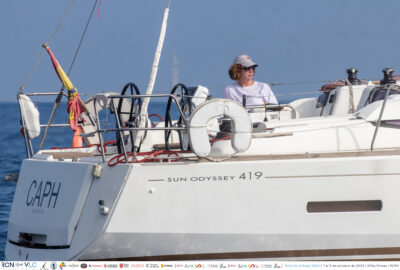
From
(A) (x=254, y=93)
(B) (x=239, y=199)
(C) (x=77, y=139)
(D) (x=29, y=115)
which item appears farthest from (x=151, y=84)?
(C) (x=77, y=139)

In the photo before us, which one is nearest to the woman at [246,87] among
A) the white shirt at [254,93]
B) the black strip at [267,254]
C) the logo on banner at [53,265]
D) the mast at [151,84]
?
the white shirt at [254,93]

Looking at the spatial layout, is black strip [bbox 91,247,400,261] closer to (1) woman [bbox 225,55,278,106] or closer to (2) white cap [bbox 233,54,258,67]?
(1) woman [bbox 225,55,278,106]

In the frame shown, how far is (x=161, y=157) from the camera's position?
668cm

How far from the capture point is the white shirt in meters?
8.88

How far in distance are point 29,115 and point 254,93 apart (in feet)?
8.05

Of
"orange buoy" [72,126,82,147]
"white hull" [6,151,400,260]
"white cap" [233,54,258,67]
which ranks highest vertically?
"white cap" [233,54,258,67]

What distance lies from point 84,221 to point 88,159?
2.47 feet

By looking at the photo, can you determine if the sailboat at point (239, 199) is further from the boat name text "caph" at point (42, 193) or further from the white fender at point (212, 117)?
the boat name text "caph" at point (42, 193)

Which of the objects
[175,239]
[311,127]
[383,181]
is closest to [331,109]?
[311,127]

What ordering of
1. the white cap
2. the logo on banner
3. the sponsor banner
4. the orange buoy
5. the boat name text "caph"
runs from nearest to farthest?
1. the sponsor banner
2. the logo on banner
3. the boat name text "caph"
4. the white cap
5. the orange buoy

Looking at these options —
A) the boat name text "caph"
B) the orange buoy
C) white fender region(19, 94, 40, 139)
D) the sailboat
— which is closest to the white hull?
the sailboat

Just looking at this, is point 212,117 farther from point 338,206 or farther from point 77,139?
point 77,139

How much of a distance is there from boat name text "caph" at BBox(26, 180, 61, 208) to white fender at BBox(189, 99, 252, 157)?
60.9 inches

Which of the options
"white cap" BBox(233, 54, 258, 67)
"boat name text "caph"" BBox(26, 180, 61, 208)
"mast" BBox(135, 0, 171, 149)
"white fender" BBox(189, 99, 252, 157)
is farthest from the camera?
"white cap" BBox(233, 54, 258, 67)
